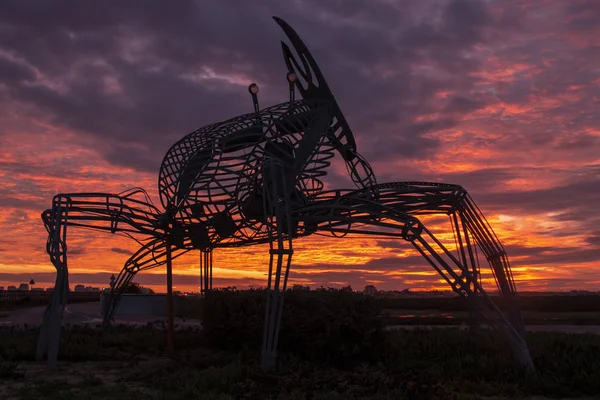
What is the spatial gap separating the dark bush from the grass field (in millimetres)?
321

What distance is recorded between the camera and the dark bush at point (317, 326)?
13523 millimetres

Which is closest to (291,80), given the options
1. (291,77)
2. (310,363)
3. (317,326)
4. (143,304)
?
(291,77)

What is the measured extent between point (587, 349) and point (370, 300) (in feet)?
15.6

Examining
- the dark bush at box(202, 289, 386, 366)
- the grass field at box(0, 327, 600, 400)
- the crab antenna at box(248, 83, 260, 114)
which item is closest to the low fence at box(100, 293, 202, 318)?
the grass field at box(0, 327, 600, 400)

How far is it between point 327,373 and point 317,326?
1.78 meters

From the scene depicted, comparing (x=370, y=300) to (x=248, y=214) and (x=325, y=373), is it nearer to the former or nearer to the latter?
(x=325, y=373)

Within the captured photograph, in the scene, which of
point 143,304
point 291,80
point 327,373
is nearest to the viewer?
point 327,373

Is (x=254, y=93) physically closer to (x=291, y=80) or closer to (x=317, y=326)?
(x=291, y=80)

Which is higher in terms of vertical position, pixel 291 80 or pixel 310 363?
pixel 291 80

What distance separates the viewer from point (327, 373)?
12070 mm

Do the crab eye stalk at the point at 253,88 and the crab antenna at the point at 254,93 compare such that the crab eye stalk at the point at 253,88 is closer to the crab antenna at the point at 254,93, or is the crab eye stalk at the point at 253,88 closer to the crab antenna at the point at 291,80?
the crab antenna at the point at 254,93

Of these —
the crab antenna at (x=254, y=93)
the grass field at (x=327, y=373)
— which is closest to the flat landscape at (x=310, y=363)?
the grass field at (x=327, y=373)

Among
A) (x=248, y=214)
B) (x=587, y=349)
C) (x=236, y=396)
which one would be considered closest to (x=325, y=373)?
(x=236, y=396)

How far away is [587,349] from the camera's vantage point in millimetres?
13039
